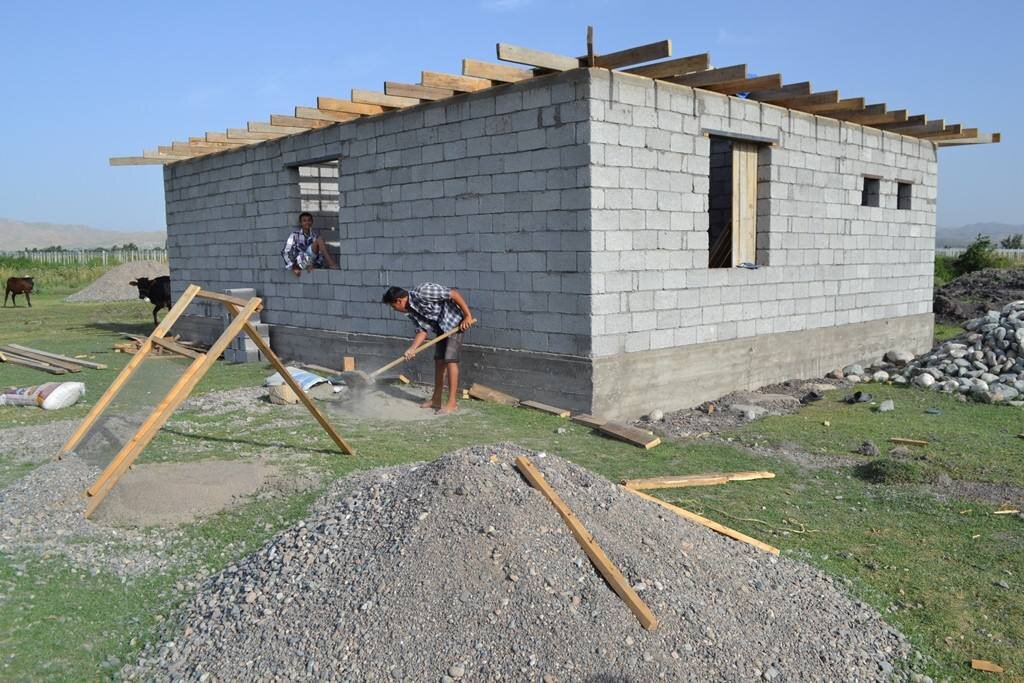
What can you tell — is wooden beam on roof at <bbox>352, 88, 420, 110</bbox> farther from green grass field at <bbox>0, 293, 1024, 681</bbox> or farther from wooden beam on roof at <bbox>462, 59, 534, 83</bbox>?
green grass field at <bbox>0, 293, 1024, 681</bbox>

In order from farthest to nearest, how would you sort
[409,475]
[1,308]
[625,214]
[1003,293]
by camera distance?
[1,308], [1003,293], [625,214], [409,475]

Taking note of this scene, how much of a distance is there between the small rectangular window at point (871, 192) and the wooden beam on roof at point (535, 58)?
6.37 meters

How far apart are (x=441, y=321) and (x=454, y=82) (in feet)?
8.45

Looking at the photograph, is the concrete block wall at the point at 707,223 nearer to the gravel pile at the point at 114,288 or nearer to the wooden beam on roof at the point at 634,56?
the wooden beam on roof at the point at 634,56

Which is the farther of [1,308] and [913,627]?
[1,308]

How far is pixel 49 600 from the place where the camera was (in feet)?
14.1

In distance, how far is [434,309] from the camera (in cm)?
909

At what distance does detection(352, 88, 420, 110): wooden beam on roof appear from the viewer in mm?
9578

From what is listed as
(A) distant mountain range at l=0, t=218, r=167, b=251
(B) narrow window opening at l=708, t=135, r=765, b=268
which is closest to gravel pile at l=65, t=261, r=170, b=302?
(B) narrow window opening at l=708, t=135, r=765, b=268

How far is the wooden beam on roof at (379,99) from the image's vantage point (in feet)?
31.4

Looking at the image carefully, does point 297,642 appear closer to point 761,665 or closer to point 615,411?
point 761,665

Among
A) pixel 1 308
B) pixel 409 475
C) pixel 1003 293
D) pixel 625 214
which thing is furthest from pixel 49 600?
pixel 1 308

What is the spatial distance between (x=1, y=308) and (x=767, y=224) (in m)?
23.2

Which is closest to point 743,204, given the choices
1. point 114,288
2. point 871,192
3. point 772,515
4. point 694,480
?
point 871,192
